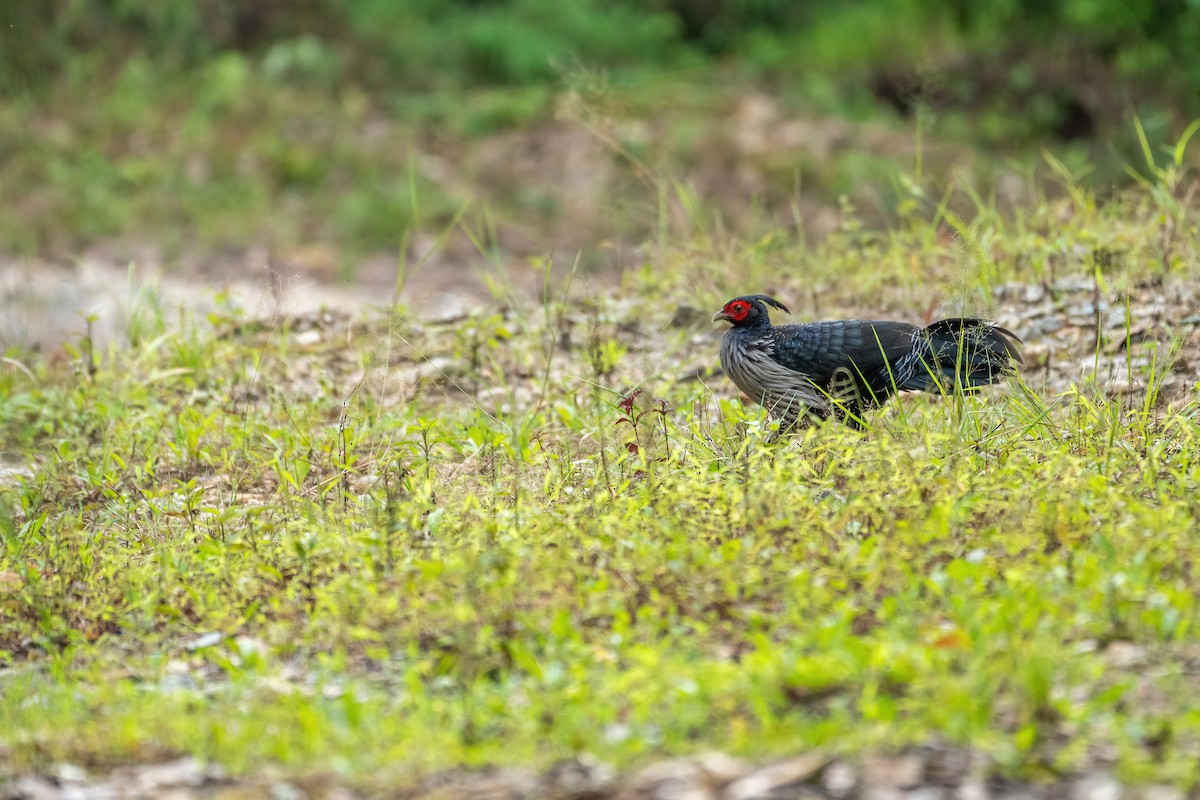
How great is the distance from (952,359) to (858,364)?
35 centimetres

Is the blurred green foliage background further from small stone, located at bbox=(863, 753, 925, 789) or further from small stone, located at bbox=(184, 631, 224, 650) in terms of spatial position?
small stone, located at bbox=(863, 753, 925, 789)

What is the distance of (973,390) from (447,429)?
209cm

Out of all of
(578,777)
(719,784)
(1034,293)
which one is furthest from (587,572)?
(1034,293)

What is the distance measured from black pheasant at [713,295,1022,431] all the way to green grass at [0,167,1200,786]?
14cm

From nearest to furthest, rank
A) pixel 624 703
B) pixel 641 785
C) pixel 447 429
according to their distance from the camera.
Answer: pixel 641 785 → pixel 624 703 → pixel 447 429

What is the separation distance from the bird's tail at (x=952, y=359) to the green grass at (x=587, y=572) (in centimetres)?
12

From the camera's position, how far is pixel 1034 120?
12.2m

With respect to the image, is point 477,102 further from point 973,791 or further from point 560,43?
point 973,791

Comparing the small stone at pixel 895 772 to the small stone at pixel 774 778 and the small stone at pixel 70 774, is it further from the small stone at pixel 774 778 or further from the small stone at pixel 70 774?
the small stone at pixel 70 774

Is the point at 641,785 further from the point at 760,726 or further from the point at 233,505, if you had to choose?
the point at 233,505

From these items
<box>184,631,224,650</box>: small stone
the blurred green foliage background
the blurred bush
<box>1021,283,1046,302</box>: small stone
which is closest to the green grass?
<box>184,631,224,650</box>: small stone

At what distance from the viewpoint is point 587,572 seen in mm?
3834

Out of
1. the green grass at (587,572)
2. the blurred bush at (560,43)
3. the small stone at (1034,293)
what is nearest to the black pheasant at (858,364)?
the green grass at (587,572)

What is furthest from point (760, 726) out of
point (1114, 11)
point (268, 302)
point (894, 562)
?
point (1114, 11)
